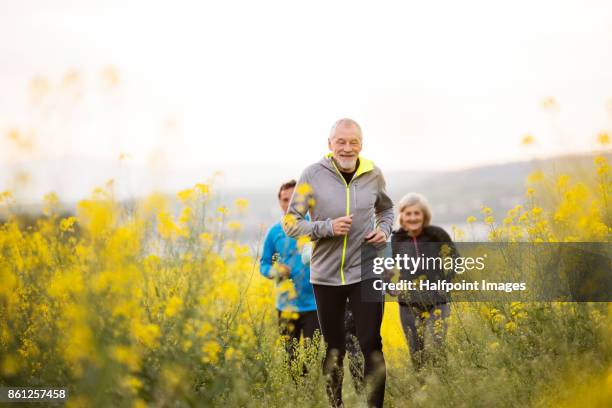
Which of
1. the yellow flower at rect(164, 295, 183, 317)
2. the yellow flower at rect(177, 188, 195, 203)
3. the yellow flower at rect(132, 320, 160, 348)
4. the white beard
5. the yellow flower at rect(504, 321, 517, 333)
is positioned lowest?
the yellow flower at rect(504, 321, 517, 333)

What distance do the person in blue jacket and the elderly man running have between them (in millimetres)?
843

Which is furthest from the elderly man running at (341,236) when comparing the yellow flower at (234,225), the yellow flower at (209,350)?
the yellow flower at (209,350)

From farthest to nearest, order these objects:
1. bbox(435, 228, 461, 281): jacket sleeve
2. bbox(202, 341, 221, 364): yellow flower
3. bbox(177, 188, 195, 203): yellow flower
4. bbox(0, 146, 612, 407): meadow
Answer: bbox(435, 228, 461, 281): jacket sleeve < bbox(177, 188, 195, 203): yellow flower < bbox(202, 341, 221, 364): yellow flower < bbox(0, 146, 612, 407): meadow

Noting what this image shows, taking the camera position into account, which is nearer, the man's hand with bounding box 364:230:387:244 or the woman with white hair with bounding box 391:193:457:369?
the man's hand with bounding box 364:230:387:244

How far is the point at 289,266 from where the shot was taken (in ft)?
18.9

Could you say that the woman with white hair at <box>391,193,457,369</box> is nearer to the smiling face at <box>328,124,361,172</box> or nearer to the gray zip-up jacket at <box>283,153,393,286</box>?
the gray zip-up jacket at <box>283,153,393,286</box>

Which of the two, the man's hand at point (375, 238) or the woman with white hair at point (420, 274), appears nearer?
the man's hand at point (375, 238)

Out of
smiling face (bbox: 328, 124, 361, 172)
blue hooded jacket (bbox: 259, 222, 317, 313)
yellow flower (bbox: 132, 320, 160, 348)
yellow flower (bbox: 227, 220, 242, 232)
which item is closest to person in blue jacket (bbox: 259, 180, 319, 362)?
blue hooded jacket (bbox: 259, 222, 317, 313)

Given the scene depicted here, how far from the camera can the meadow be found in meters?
3.18

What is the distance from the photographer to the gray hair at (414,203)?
5.75 meters

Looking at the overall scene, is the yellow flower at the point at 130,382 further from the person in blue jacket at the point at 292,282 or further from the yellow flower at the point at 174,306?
the person in blue jacket at the point at 292,282

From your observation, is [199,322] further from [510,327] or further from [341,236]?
[510,327]

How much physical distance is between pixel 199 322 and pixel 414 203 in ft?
9.16

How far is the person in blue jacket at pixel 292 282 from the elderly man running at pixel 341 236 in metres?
0.84
